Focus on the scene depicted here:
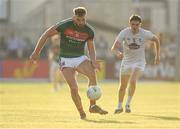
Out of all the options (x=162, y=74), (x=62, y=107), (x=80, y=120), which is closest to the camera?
(x=80, y=120)

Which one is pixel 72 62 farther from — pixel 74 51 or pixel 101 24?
pixel 101 24

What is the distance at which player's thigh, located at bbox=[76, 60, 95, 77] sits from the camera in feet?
51.3

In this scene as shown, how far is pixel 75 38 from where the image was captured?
1555 cm

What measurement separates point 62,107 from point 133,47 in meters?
3.25

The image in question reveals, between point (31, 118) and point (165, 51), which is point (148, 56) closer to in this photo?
point (165, 51)

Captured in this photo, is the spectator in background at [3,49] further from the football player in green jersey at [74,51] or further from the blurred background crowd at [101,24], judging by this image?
the football player in green jersey at [74,51]

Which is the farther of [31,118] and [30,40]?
[30,40]

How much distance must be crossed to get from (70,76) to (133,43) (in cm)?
285

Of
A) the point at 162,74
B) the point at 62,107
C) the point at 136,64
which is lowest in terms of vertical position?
the point at 162,74

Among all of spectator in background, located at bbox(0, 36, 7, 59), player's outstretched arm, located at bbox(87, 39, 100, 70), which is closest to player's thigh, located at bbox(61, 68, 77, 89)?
player's outstretched arm, located at bbox(87, 39, 100, 70)

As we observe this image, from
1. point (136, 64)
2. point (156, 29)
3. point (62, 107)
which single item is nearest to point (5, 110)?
point (62, 107)

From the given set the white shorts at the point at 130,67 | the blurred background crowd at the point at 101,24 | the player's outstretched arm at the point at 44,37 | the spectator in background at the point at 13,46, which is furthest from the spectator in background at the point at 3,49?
the player's outstretched arm at the point at 44,37

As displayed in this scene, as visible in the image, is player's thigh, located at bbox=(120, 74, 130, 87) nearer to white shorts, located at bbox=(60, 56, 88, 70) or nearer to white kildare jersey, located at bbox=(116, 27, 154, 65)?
white kildare jersey, located at bbox=(116, 27, 154, 65)

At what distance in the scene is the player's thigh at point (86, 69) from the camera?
1565 centimetres
